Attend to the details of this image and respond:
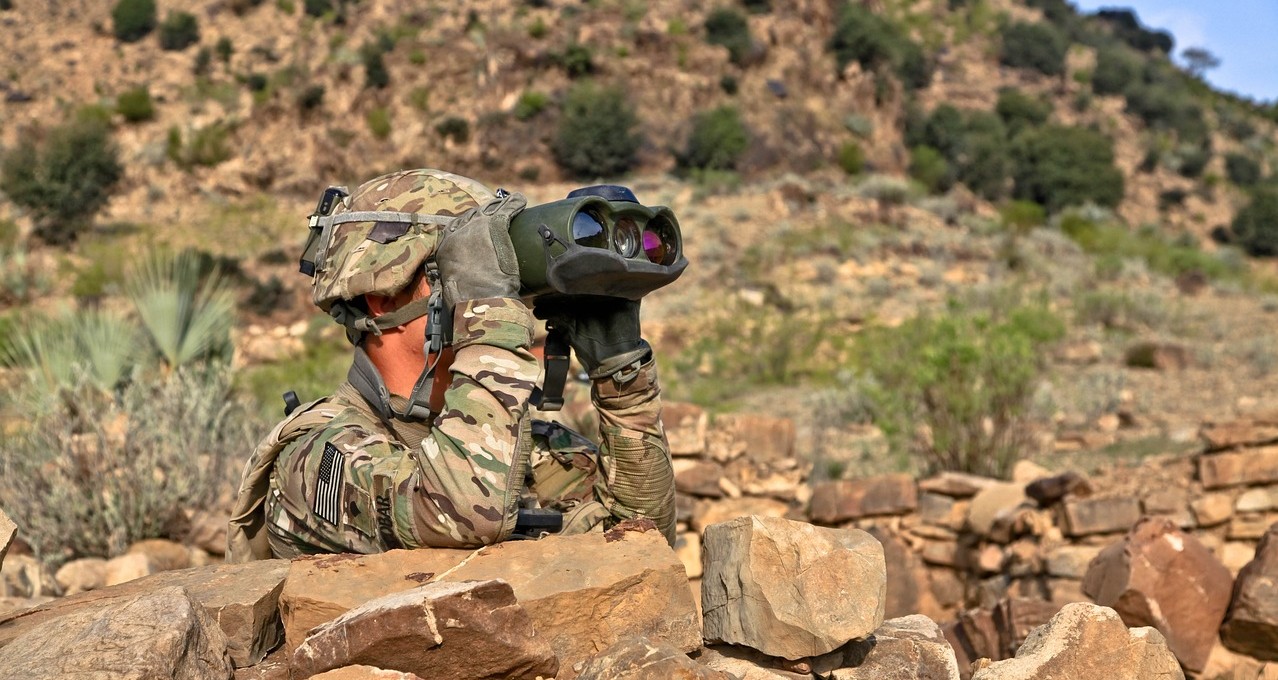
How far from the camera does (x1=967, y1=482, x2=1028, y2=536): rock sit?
245 inches

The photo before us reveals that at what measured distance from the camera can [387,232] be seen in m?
2.50

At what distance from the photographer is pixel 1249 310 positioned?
16922 millimetres

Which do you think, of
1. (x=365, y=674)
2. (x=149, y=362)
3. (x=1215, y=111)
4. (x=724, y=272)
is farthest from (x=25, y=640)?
(x=1215, y=111)

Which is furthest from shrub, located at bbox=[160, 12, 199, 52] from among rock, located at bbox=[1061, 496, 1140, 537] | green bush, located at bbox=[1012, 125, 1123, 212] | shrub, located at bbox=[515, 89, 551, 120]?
rock, located at bbox=[1061, 496, 1140, 537]

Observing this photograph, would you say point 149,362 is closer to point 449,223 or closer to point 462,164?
point 449,223

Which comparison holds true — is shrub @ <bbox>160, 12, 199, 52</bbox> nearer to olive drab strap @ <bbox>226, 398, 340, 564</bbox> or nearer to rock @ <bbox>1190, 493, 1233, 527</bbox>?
rock @ <bbox>1190, 493, 1233, 527</bbox>

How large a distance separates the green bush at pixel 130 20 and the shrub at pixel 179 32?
2.00ft

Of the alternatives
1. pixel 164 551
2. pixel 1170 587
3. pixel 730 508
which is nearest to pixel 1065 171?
pixel 730 508

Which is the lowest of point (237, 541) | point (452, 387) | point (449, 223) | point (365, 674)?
point (237, 541)

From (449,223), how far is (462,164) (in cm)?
2608

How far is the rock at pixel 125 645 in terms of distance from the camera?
158cm

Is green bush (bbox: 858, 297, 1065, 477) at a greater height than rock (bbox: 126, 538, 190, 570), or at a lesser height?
greater

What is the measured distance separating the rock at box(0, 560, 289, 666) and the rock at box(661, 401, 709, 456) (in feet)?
14.2

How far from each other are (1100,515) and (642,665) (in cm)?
461
